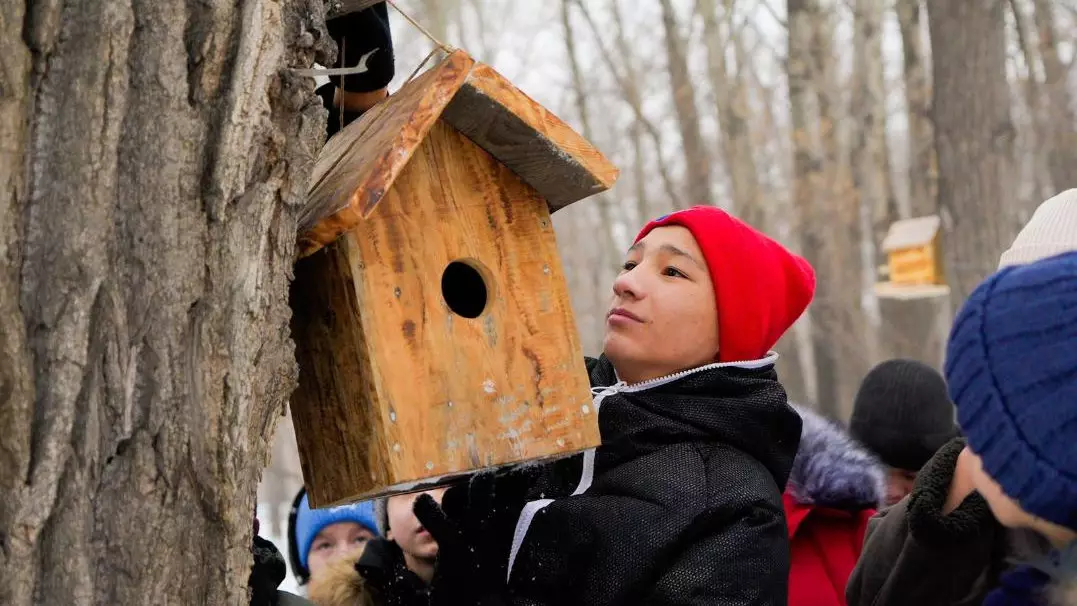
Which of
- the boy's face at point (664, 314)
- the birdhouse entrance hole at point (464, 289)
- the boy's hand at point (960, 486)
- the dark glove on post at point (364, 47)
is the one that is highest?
the dark glove on post at point (364, 47)

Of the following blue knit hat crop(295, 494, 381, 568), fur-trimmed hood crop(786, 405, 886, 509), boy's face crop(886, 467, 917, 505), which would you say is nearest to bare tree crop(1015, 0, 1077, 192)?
boy's face crop(886, 467, 917, 505)

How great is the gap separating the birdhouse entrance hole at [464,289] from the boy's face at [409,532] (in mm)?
621

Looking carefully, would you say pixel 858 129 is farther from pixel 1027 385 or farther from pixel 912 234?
pixel 1027 385

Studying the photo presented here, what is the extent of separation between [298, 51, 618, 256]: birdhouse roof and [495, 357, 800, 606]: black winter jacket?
53cm

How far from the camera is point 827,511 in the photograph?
2.95 meters

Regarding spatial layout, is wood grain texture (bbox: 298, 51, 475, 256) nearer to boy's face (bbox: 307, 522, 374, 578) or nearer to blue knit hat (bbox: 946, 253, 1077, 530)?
blue knit hat (bbox: 946, 253, 1077, 530)

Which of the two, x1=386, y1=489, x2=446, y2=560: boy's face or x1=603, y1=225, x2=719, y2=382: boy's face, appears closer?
x1=603, y1=225, x2=719, y2=382: boy's face

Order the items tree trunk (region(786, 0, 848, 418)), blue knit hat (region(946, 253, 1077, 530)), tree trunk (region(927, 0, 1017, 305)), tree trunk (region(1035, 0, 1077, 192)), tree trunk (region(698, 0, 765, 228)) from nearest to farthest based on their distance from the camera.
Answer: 1. blue knit hat (region(946, 253, 1077, 530))
2. tree trunk (region(927, 0, 1017, 305))
3. tree trunk (region(786, 0, 848, 418))
4. tree trunk (region(698, 0, 765, 228))
5. tree trunk (region(1035, 0, 1077, 192))

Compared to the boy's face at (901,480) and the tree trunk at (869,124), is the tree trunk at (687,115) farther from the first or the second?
the boy's face at (901,480)

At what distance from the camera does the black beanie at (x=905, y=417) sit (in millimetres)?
3889

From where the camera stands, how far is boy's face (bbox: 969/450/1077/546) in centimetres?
146

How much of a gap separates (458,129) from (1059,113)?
1393 centimetres

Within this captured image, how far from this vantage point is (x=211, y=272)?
5.41 feet

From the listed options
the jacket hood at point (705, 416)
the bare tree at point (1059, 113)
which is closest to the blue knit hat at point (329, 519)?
the jacket hood at point (705, 416)
